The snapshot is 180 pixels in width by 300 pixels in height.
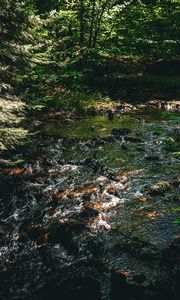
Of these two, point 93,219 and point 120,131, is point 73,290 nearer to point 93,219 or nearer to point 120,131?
point 93,219

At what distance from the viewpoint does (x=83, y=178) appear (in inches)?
415

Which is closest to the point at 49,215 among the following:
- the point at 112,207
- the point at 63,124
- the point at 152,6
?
the point at 112,207

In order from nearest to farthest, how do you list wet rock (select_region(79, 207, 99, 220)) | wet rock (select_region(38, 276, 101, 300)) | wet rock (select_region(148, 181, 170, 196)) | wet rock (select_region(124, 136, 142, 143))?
wet rock (select_region(38, 276, 101, 300))
wet rock (select_region(79, 207, 99, 220))
wet rock (select_region(148, 181, 170, 196))
wet rock (select_region(124, 136, 142, 143))

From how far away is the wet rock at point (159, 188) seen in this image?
9.58 metres

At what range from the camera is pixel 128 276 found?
6.81 meters

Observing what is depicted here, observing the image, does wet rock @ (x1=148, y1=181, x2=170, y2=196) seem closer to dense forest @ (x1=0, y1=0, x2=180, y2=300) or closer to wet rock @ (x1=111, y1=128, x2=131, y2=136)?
dense forest @ (x1=0, y1=0, x2=180, y2=300)

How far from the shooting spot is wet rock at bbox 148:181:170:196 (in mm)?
9583

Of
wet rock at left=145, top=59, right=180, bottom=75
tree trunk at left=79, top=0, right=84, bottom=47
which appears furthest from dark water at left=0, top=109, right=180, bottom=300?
tree trunk at left=79, top=0, right=84, bottom=47

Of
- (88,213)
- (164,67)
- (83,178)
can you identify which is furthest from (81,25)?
(88,213)

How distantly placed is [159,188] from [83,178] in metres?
2.13

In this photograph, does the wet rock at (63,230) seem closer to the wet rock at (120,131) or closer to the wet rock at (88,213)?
the wet rock at (88,213)

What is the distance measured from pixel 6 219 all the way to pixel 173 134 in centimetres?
718

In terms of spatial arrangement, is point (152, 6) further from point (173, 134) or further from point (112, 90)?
point (173, 134)

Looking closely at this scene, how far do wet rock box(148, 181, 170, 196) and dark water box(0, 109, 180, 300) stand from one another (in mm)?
27
